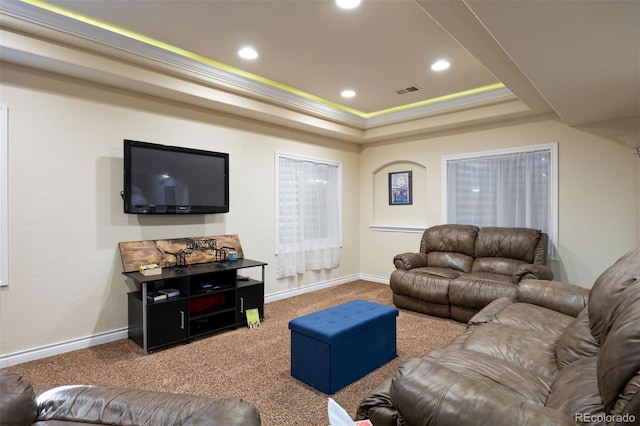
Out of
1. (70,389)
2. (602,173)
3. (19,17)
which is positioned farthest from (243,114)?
(602,173)

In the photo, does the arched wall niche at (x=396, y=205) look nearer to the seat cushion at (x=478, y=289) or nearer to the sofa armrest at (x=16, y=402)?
the seat cushion at (x=478, y=289)

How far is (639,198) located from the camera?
3.70 m

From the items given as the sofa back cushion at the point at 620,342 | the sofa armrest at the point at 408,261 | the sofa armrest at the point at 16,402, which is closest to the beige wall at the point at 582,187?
the sofa armrest at the point at 408,261

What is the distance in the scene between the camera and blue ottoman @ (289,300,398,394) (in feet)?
7.76

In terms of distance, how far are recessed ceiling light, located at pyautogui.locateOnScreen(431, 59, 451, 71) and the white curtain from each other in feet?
5.59

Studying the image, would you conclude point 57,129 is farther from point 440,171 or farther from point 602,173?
point 602,173

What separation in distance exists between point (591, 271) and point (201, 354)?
4372 mm

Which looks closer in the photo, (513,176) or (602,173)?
(602,173)

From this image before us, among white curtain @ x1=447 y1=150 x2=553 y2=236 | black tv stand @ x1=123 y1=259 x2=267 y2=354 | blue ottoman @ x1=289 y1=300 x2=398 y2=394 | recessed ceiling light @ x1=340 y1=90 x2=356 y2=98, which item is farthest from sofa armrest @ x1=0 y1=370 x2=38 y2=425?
white curtain @ x1=447 y1=150 x2=553 y2=236

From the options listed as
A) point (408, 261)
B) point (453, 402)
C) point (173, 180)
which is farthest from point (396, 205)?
point (453, 402)

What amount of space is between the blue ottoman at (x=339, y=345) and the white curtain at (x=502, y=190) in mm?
2659

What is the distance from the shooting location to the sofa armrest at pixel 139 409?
1212 mm

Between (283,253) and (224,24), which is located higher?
(224,24)

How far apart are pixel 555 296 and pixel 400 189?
3316 mm
